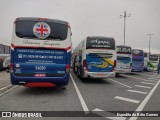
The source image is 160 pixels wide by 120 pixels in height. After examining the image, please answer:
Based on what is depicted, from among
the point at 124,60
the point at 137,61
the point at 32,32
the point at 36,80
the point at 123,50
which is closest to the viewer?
the point at 36,80

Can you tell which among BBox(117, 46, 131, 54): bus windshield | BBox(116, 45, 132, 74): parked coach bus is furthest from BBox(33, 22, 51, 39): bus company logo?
BBox(117, 46, 131, 54): bus windshield

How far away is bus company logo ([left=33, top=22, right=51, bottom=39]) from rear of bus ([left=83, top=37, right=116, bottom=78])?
444 cm

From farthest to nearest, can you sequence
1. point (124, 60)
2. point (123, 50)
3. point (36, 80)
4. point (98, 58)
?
point (123, 50) < point (124, 60) < point (98, 58) < point (36, 80)

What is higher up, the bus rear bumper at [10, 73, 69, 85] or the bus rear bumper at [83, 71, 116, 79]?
the bus rear bumper at [10, 73, 69, 85]

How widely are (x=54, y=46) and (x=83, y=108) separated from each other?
3.27 metres

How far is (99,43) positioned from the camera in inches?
459

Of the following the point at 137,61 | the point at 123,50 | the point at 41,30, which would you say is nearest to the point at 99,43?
the point at 41,30

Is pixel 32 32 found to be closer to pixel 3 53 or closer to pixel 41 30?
pixel 41 30

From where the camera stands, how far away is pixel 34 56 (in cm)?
742

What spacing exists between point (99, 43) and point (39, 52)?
5380mm

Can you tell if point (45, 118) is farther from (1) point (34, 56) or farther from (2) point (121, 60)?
(2) point (121, 60)

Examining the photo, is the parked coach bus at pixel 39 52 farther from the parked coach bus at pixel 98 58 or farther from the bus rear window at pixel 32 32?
the parked coach bus at pixel 98 58

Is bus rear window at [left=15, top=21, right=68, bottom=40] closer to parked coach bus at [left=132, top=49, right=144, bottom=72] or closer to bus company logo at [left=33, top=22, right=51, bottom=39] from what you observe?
bus company logo at [left=33, top=22, right=51, bottom=39]

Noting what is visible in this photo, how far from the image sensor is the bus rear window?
739 centimetres
